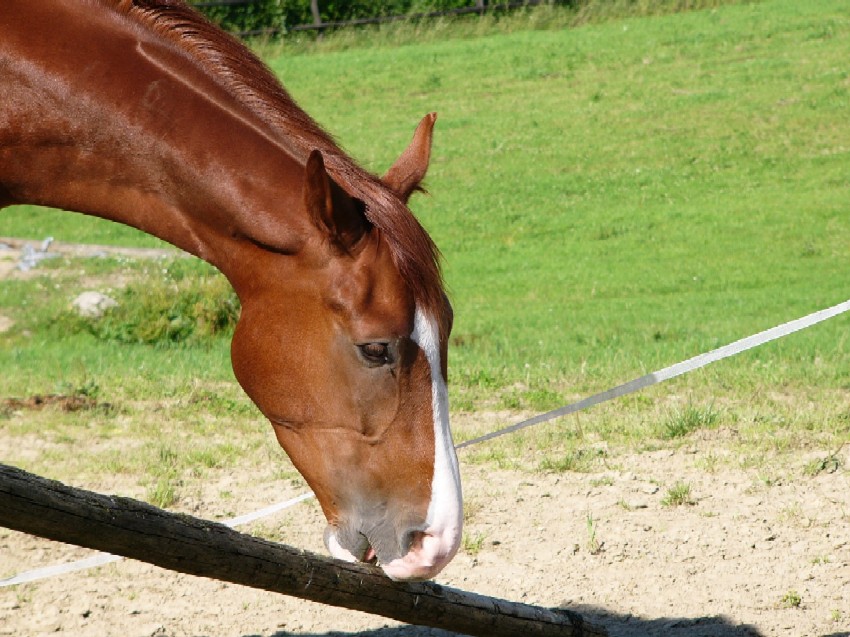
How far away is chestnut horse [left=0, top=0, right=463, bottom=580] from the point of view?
2.92 meters

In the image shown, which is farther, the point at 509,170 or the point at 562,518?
the point at 509,170

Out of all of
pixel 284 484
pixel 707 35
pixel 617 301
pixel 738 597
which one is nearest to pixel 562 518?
pixel 738 597

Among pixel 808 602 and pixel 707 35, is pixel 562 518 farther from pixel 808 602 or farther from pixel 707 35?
pixel 707 35

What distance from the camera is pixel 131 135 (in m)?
3.10

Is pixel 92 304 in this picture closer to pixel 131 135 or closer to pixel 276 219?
pixel 131 135

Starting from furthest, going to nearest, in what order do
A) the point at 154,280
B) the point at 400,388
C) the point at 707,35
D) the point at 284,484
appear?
the point at 707,35 < the point at 154,280 < the point at 284,484 < the point at 400,388

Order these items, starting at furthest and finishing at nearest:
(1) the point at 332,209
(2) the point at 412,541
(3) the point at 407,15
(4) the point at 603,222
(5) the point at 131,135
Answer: (3) the point at 407,15 → (4) the point at 603,222 → (5) the point at 131,135 → (2) the point at 412,541 → (1) the point at 332,209

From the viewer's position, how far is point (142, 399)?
22.8 ft

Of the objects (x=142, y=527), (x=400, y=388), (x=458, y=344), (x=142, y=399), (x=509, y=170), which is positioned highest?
(x=400, y=388)

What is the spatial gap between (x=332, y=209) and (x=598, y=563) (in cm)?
254

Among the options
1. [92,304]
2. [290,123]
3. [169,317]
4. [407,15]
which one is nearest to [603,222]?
[169,317]

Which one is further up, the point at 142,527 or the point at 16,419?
the point at 142,527

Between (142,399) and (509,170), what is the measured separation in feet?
31.6

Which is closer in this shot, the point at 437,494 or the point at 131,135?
the point at 437,494
